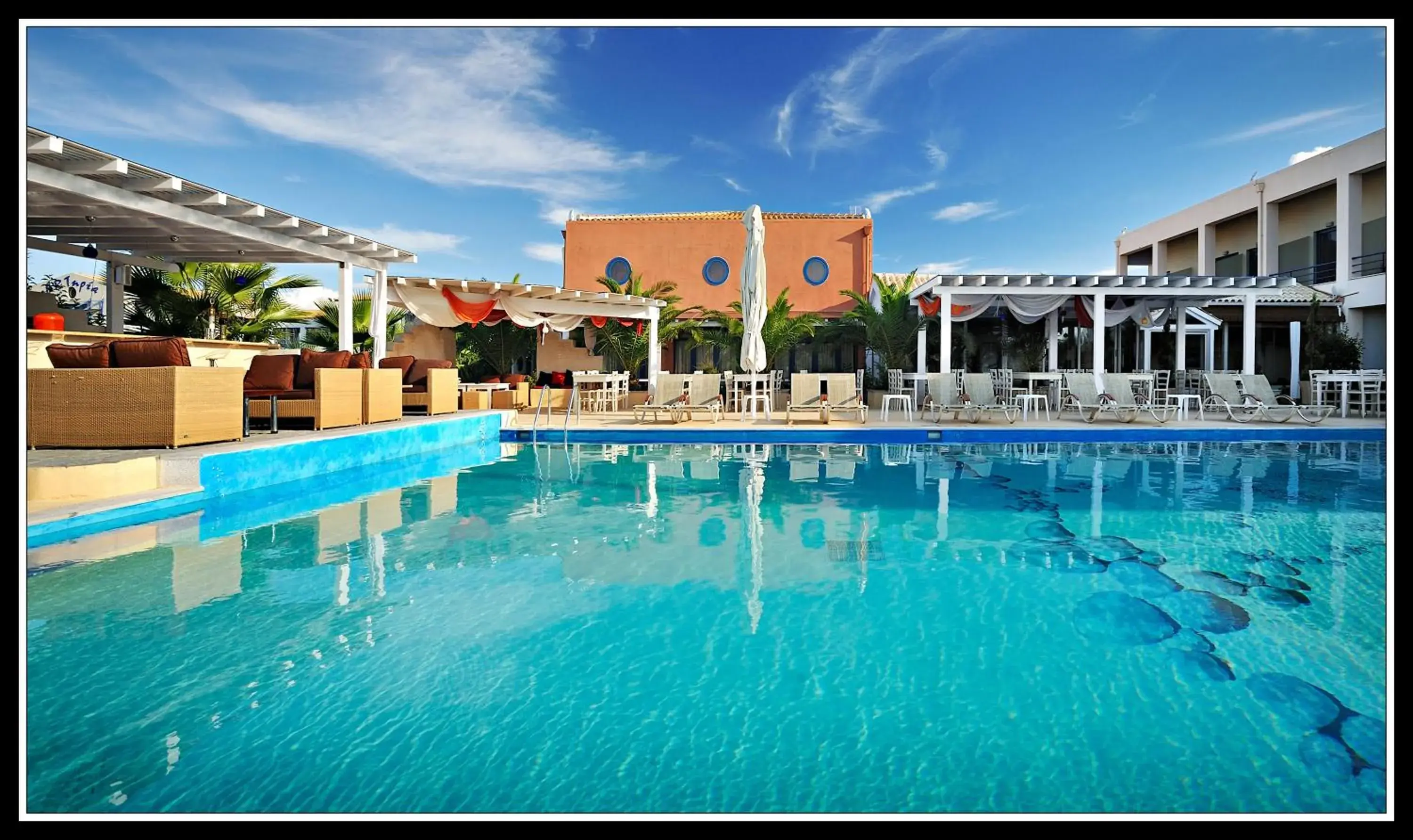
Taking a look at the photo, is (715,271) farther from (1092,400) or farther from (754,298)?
(1092,400)

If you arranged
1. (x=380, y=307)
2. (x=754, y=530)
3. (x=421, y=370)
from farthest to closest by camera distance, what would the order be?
1. (x=380, y=307)
2. (x=421, y=370)
3. (x=754, y=530)

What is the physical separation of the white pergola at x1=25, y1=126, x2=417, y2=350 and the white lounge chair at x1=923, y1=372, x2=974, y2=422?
9.39 m

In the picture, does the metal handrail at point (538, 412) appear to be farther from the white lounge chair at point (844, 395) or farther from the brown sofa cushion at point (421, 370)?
the white lounge chair at point (844, 395)

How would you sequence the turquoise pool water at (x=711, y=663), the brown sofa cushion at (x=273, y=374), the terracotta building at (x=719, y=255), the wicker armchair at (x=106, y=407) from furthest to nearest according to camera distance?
the terracotta building at (x=719, y=255)
the brown sofa cushion at (x=273, y=374)
the wicker armchair at (x=106, y=407)
the turquoise pool water at (x=711, y=663)

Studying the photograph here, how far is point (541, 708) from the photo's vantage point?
2473mm

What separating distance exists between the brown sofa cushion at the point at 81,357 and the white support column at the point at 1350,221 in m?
24.3

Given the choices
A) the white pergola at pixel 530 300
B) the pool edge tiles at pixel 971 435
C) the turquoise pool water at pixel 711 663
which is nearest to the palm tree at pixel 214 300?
the white pergola at pixel 530 300

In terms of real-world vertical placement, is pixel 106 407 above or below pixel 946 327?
below

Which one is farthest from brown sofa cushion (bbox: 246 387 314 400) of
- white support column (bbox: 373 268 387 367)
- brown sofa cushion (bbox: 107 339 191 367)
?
white support column (bbox: 373 268 387 367)

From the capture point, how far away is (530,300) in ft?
50.2

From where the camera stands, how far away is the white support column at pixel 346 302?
1216 cm

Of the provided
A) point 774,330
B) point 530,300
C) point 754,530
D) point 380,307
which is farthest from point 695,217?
point 754,530

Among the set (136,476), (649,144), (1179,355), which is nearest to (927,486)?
(136,476)

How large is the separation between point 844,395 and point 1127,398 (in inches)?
185
